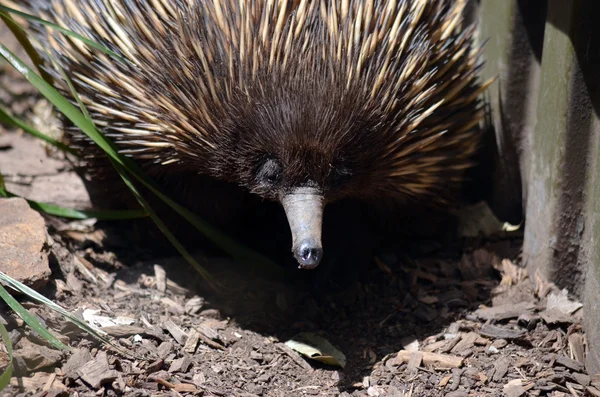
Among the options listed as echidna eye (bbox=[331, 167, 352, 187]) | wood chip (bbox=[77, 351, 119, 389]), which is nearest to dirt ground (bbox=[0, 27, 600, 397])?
wood chip (bbox=[77, 351, 119, 389])

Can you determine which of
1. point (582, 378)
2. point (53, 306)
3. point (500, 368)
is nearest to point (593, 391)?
point (582, 378)

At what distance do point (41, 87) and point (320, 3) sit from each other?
1262 millimetres

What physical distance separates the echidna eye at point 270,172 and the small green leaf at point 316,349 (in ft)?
2.66

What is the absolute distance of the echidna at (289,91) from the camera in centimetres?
320

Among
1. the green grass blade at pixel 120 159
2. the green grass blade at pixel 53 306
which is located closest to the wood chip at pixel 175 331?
the green grass blade at pixel 53 306

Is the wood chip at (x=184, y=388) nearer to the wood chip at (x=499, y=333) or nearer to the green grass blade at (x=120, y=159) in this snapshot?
the green grass blade at (x=120, y=159)

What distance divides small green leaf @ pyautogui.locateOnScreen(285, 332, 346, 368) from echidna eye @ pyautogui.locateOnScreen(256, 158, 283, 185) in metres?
0.81

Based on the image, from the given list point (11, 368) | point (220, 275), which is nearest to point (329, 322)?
point (220, 275)

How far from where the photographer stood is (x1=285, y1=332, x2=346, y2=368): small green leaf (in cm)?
354

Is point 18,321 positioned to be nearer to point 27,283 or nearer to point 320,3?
point 27,283

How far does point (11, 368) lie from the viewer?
2.76 meters

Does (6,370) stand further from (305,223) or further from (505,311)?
(505,311)

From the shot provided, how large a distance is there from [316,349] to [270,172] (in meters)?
0.87

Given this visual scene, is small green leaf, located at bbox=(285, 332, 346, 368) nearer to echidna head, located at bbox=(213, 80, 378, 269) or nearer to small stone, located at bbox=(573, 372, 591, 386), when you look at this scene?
echidna head, located at bbox=(213, 80, 378, 269)
